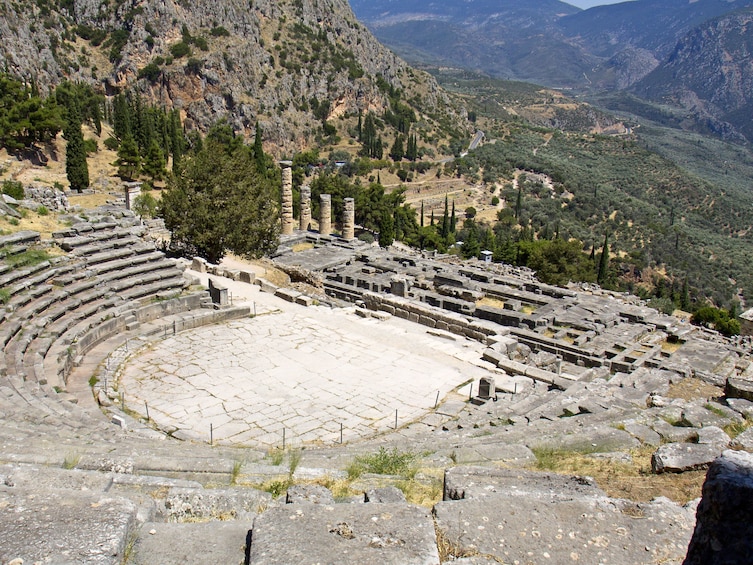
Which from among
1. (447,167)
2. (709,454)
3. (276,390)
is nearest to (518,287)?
(276,390)

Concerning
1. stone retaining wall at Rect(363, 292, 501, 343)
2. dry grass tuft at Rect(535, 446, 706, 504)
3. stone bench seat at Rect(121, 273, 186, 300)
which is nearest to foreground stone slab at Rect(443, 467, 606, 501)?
dry grass tuft at Rect(535, 446, 706, 504)

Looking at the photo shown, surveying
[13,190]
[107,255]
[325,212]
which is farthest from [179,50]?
[107,255]

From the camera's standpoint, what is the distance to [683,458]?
277 inches

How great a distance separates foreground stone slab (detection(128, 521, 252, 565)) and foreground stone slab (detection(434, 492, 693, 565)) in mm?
1551

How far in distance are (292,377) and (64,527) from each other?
8.94 meters

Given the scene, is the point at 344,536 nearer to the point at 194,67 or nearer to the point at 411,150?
the point at 194,67

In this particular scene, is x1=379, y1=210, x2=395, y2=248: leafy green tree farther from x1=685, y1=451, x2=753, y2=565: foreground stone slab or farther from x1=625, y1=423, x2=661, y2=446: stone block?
x1=685, y1=451, x2=753, y2=565: foreground stone slab

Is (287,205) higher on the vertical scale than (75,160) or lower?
lower

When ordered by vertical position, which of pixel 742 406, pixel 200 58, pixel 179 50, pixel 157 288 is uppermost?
pixel 179 50

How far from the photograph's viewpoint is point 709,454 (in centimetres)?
701

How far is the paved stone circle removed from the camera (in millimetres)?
11188

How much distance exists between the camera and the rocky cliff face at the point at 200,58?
243 ft

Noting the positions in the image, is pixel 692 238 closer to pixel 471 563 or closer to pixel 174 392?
pixel 174 392

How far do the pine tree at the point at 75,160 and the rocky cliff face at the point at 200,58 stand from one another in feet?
107
